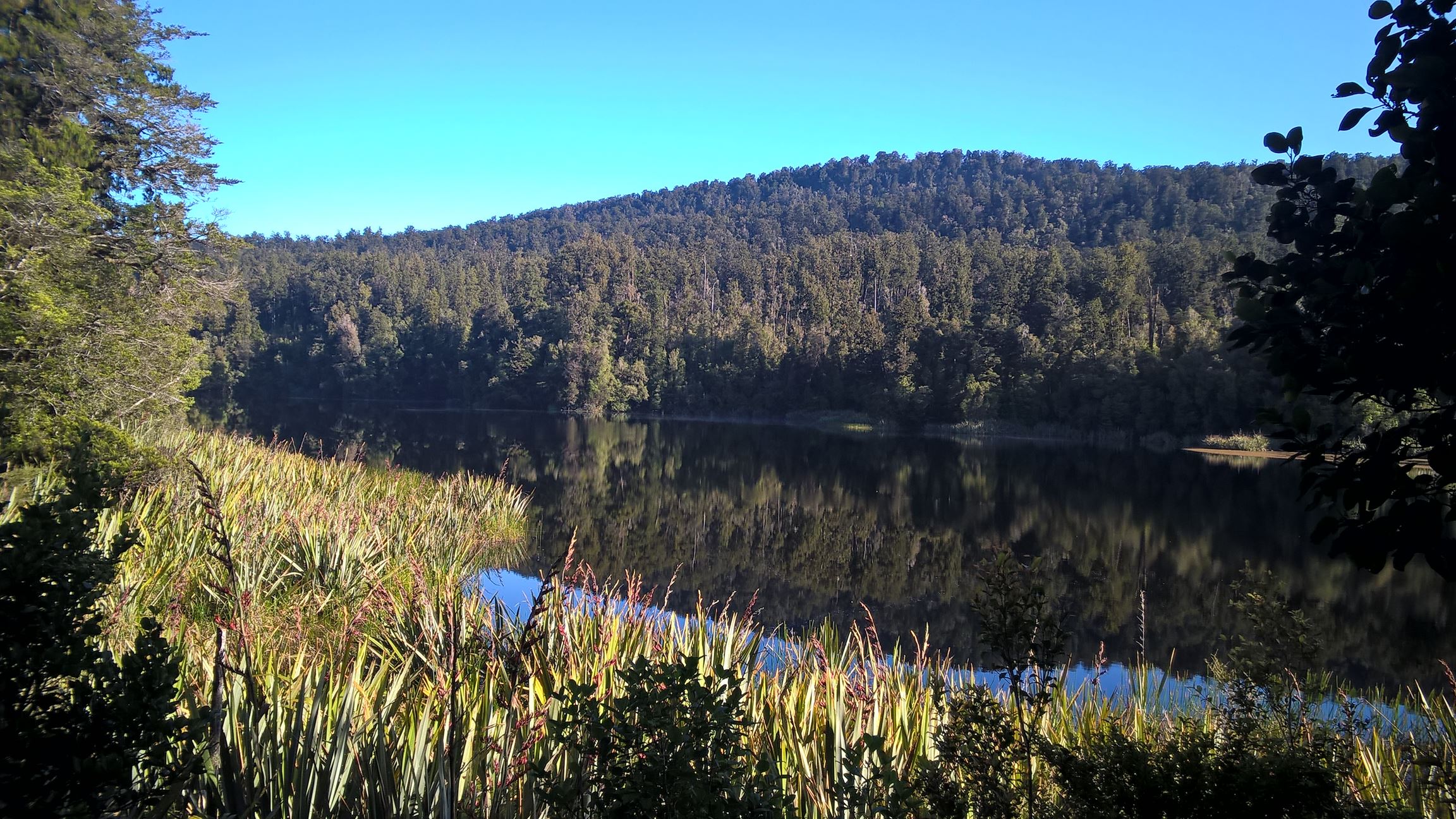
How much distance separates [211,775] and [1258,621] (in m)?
5.36

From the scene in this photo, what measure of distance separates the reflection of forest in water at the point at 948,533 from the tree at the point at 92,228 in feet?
13.5

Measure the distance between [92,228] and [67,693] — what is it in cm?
1782

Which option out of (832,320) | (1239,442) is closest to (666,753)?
(1239,442)

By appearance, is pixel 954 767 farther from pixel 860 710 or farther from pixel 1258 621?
pixel 1258 621

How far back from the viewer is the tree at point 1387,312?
200cm

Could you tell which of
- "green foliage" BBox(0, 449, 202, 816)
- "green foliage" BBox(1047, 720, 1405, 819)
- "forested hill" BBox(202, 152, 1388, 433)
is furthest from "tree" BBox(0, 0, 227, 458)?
"forested hill" BBox(202, 152, 1388, 433)

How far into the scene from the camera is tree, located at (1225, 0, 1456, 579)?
200 cm

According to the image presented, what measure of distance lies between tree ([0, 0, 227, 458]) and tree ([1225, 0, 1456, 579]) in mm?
14840

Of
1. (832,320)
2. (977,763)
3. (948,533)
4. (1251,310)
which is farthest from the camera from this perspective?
(832,320)

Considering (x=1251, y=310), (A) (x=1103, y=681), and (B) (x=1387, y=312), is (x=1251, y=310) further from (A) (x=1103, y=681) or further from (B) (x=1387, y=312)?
(A) (x=1103, y=681)

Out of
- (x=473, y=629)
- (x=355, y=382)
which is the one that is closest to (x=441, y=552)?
(x=473, y=629)

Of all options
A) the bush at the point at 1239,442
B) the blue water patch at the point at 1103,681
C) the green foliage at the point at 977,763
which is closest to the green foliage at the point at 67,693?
the green foliage at the point at 977,763

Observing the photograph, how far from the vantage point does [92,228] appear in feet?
53.4

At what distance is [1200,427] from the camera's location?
4516 cm
